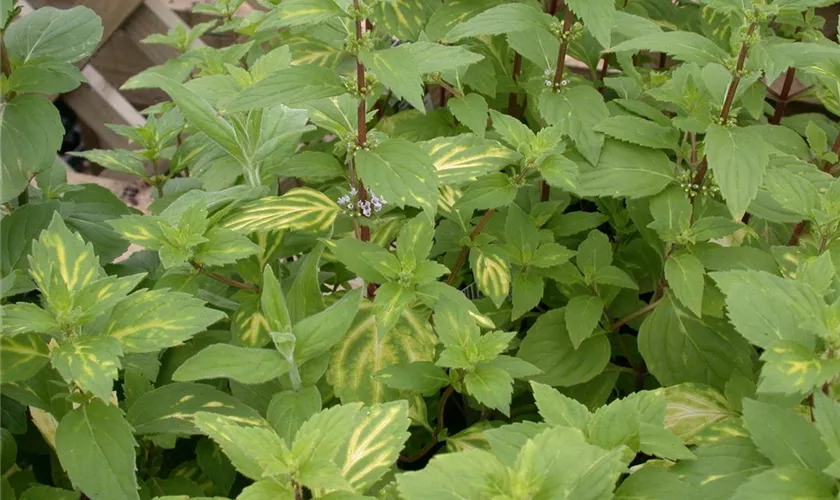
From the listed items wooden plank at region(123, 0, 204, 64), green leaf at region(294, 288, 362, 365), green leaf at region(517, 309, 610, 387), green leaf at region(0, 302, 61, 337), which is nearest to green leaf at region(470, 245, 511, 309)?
green leaf at region(517, 309, 610, 387)

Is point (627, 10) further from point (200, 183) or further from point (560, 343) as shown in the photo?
point (200, 183)

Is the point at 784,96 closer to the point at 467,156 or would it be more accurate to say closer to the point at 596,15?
the point at 596,15

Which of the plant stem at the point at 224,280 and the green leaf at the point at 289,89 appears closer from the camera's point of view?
the green leaf at the point at 289,89

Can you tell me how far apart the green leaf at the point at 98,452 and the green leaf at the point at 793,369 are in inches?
30.5

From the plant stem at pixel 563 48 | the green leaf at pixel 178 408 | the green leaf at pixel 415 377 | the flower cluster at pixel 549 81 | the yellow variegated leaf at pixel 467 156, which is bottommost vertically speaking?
the green leaf at pixel 415 377

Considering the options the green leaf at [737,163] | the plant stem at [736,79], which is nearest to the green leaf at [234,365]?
the green leaf at [737,163]

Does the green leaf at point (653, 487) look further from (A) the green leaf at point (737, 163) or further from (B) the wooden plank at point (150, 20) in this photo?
(B) the wooden plank at point (150, 20)

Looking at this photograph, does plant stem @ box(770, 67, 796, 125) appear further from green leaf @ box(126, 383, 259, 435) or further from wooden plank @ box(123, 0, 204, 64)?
wooden plank @ box(123, 0, 204, 64)

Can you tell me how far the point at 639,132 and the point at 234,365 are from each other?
0.86m

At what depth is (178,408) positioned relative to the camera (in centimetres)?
105

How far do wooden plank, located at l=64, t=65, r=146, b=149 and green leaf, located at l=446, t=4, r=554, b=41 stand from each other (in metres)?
2.54

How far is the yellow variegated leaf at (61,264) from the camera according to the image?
0.94m

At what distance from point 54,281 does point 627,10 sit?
4.59 feet

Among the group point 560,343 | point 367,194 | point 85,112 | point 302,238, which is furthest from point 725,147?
point 85,112
